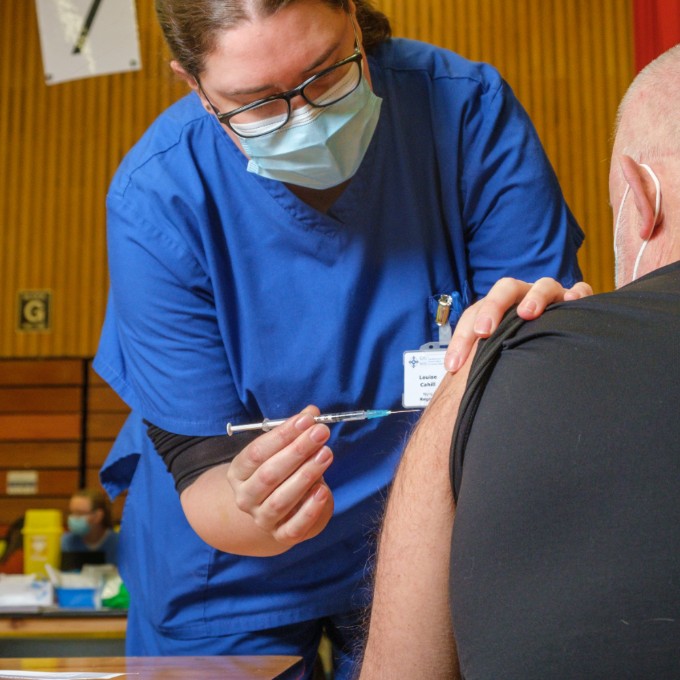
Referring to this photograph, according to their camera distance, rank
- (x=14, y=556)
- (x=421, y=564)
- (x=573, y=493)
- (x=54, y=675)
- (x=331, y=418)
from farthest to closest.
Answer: (x=14, y=556)
(x=331, y=418)
(x=54, y=675)
(x=421, y=564)
(x=573, y=493)

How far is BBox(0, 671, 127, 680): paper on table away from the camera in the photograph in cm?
91

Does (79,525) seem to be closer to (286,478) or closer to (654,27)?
(654,27)

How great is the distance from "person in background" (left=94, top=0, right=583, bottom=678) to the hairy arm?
16.9 inches

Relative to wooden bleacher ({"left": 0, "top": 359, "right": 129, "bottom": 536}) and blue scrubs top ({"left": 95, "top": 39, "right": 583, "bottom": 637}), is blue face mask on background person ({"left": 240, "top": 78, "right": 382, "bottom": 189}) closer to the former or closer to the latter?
blue scrubs top ({"left": 95, "top": 39, "right": 583, "bottom": 637})

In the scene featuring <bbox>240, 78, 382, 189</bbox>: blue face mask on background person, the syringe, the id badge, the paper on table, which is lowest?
the paper on table

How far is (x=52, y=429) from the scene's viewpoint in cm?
675

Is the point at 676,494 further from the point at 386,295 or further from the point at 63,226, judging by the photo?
the point at 63,226

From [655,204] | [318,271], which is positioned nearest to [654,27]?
[318,271]

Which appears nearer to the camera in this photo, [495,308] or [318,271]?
[495,308]

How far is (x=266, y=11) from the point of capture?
1045mm

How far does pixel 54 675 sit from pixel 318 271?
24.7 inches

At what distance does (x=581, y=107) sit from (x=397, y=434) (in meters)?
5.90

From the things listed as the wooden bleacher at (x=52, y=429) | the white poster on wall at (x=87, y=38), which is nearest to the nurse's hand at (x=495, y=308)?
the white poster on wall at (x=87, y=38)

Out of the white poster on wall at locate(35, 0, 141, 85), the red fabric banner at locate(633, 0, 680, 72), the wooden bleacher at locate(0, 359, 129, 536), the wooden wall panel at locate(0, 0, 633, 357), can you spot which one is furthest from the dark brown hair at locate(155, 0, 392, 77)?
the wooden bleacher at locate(0, 359, 129, 536)
